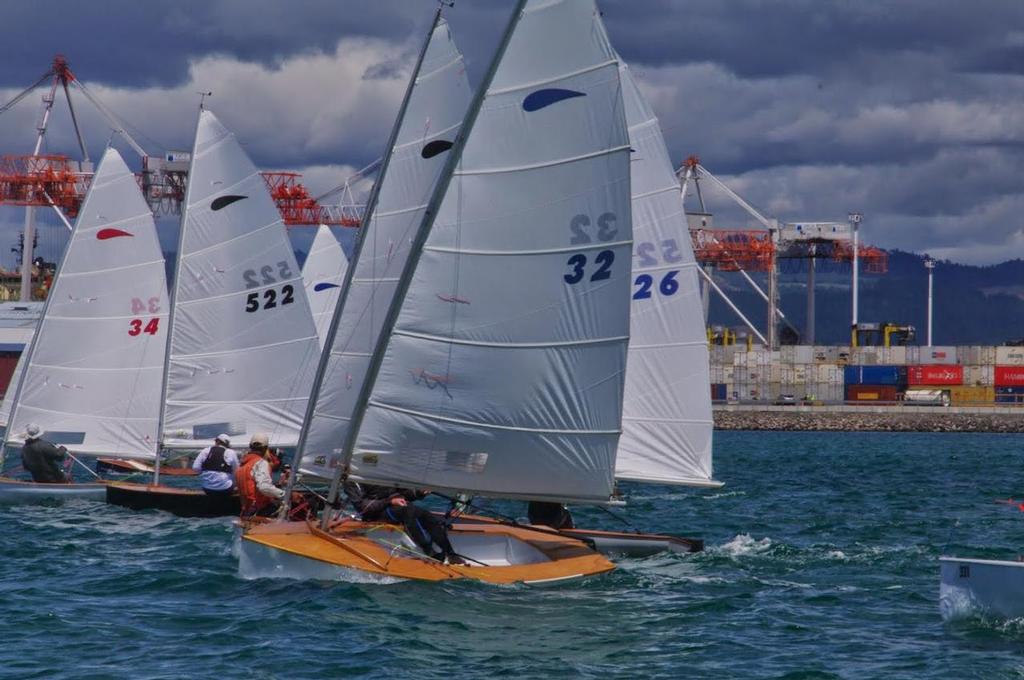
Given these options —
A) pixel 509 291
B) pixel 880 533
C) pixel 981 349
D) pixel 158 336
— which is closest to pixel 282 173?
pixel 981 349

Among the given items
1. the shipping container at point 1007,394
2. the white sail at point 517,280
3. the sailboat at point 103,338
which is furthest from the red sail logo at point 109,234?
the shipping container at point 1007,394

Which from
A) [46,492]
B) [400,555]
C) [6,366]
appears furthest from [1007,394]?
[400,555]

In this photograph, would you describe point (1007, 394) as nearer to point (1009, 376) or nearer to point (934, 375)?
point (1009, 376)

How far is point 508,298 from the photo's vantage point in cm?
1673

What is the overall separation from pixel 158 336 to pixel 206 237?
2.15 meters

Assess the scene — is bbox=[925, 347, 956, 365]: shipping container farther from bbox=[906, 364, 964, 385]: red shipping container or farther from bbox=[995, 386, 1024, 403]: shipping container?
bbox=[995, 386, 1024, 403]: shipping container

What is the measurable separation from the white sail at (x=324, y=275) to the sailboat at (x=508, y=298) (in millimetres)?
18338

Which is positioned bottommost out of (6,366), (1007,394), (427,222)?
(1007,394)

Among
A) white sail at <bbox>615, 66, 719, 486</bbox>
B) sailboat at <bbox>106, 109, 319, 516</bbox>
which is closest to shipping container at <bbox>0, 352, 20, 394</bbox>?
sailboat at <bbox>106, 109, 319, 516</bbox>

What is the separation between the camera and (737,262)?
108m

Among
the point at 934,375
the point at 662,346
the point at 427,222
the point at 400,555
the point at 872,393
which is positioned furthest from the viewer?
the point at 934,375

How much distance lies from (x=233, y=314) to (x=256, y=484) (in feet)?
27.3

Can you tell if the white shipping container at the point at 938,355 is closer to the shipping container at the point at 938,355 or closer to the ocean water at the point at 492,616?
the shipping container at the point at 938,355

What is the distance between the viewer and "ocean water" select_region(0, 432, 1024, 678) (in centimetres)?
1310
